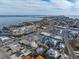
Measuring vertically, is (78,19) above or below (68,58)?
above

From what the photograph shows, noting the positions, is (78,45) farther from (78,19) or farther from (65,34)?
(78,19)

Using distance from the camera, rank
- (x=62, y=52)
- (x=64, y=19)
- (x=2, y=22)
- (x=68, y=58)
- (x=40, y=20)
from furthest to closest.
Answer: (x=40, y=20)
(x=2, y=22)
(x=64, y=19)
(x=62, y=52)
(x=68, y=58)

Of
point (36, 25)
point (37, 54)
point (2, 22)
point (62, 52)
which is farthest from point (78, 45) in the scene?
point (2, 22)

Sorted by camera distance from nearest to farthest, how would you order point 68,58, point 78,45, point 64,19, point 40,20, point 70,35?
point 68,58 < point 78,45 < point 70,35 < point 64,19 < point 40,20

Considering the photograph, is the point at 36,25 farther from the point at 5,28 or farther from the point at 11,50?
the point at 11,50

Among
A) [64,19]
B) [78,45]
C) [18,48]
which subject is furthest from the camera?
[64,19]

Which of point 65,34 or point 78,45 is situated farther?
point 65,34

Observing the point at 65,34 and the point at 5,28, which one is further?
the point at 5,28

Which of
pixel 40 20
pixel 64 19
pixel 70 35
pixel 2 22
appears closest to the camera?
A: pixel 70 35

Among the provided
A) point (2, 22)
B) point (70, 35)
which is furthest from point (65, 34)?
point (2, 22)
